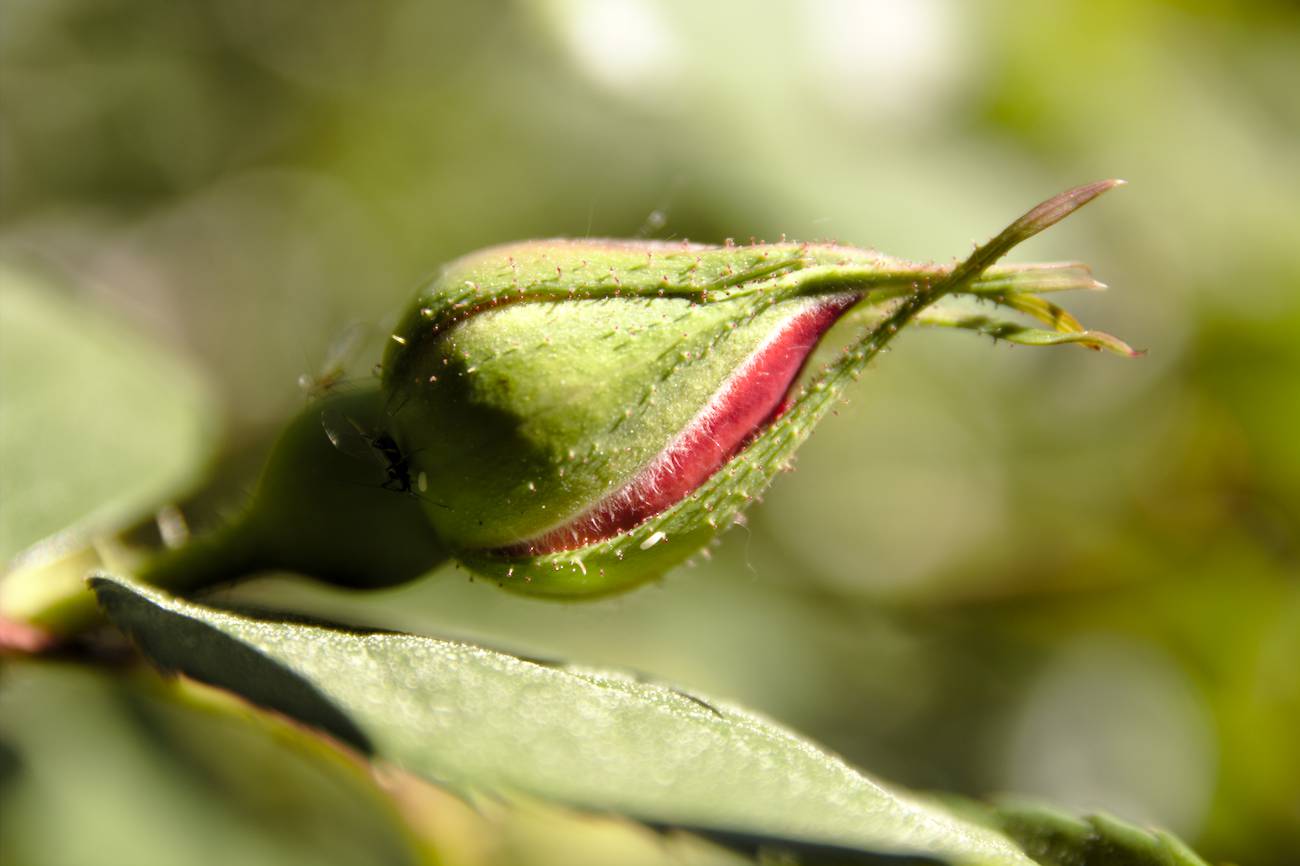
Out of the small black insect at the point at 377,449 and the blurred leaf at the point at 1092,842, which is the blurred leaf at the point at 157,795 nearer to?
the small black insect at the point at 377,449

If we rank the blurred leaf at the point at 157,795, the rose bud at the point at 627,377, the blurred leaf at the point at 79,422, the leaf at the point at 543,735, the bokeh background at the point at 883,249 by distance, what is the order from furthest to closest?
the bokeh background at the point at 883,249 → the blurred leaf at the point at 157,795 → the blurred leaf at the point at 79,422 → the rose bud at the point at 627,377 → the leaf at the point at 543,735

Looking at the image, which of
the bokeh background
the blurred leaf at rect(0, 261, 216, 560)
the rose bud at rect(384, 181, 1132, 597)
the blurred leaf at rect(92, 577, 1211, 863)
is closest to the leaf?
the blurred leaf at rect(92, 577, 1211, 863)

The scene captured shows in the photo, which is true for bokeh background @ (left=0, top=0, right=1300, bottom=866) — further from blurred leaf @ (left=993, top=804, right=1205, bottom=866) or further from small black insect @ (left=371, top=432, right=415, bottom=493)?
blurred leaf @ (left=993, top=804, right=1205, bottom=866)

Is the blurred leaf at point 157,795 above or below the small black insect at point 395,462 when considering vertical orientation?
below

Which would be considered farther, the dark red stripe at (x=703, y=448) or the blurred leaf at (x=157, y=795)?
the blurred leaf at (x=157, y=795)

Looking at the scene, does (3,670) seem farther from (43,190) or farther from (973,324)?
(43,190)

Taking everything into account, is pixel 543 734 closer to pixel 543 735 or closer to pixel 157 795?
pixel 543 735

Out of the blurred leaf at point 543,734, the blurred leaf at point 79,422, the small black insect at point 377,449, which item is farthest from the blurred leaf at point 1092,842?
the blurred leaf at point 79,422
